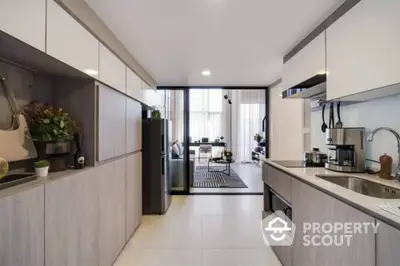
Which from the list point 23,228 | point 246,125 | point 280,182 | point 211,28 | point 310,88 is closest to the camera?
point 23,228

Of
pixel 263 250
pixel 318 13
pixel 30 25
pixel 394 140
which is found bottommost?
pixel 263 250

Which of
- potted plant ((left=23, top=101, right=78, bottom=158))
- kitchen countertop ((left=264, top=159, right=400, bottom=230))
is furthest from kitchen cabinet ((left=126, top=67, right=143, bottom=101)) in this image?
kitchen countertop ((left=264, top=159, right=400, bottom=230))

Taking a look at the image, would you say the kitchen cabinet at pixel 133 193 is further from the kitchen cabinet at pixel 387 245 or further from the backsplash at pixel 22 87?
the kitchen cabinet at pixel 387 245

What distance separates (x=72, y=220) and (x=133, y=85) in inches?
80.9

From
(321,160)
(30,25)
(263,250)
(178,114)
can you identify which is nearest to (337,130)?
(321,160)

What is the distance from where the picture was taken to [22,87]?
187 cm

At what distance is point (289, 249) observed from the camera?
7.70 ft

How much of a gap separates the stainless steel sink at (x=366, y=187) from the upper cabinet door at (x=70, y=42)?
2035 mm

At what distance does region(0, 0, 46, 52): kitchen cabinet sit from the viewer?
3.96ft

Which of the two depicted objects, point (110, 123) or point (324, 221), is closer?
point (324, 221)

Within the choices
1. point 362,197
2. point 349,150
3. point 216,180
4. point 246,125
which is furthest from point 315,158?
point 246,125

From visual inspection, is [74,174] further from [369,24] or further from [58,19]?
[369,24]

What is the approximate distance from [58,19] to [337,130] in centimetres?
242

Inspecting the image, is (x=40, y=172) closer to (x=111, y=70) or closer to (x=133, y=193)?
(x=111, y=70)
